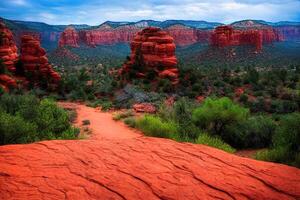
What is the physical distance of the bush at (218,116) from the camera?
65.1 feet

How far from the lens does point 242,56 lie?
285ft

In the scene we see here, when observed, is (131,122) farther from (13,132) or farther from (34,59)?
(34,59)

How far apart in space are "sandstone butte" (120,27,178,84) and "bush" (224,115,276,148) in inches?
842

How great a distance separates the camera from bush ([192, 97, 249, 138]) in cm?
1984

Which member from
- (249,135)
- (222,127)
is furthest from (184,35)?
(249,135)

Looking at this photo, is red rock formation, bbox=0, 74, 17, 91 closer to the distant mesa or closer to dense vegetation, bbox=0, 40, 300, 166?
dense vegetation, bbox=0, 40, 300, 166

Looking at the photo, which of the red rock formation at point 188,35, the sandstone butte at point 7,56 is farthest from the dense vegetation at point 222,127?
the red rock formation at point 188,35

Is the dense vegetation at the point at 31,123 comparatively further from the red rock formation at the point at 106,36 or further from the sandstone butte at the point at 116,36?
the red rock formation at the point at 106,36

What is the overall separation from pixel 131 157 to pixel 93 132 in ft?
45.7

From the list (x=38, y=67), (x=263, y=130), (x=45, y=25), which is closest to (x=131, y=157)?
(x=263, y=130)

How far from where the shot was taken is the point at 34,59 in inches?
1561

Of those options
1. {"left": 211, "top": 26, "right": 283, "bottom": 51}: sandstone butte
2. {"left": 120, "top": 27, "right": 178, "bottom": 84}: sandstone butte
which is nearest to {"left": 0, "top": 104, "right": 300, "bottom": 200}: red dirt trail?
{"left": 120, "top": 27, "right": 178, "bottom": 84}: sandstone butte

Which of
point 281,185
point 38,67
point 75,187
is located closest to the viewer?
point 75,187

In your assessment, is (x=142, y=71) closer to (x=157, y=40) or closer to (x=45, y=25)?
(x=157, y=40)
